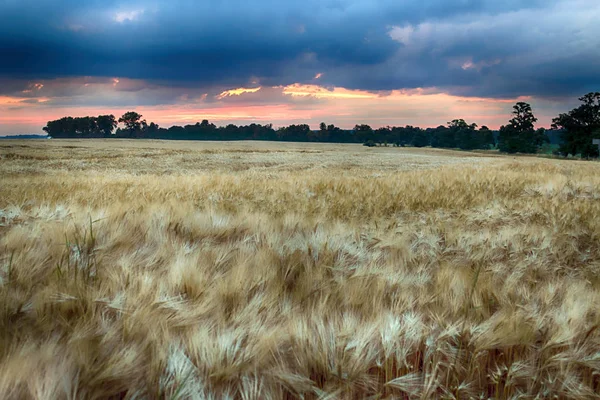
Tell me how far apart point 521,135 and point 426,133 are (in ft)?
95.1

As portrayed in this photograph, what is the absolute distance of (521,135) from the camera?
263 ft

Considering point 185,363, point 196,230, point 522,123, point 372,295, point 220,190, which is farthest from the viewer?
point 522,123

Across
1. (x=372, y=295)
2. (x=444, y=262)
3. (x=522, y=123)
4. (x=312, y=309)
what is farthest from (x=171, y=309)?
(x=522, y=123)

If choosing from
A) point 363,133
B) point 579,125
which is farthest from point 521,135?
point 363,133

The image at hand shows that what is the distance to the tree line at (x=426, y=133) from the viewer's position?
7188 centimetres

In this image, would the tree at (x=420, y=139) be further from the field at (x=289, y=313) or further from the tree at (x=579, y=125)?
the field at (x=289, y=313)

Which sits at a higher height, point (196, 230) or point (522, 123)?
point (522, 123)

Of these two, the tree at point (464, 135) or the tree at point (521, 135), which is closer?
the tree at point (521, 135)

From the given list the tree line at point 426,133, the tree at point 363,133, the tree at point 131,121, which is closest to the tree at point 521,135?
the tree line at point 426,133

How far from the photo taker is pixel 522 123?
84.1 metres

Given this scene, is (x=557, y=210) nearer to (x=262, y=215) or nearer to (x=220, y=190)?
(x=262, y=215)

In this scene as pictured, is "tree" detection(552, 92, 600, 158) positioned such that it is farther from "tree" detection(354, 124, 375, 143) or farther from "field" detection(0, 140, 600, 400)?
"field" detection(0, 140, 600, 400)

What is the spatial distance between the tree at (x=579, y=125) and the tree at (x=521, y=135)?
556 cm

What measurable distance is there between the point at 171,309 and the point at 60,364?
0.50 meters
